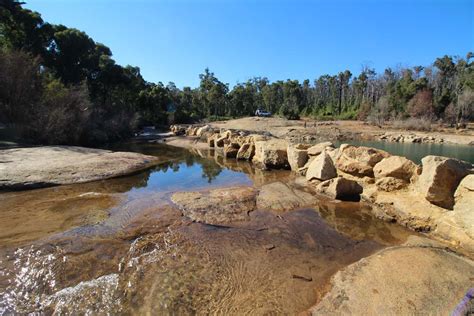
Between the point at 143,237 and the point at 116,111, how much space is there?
3004 cm

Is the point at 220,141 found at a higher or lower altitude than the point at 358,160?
lower

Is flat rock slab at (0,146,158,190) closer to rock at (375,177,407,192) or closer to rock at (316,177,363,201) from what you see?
rock at (316,177,363,201)

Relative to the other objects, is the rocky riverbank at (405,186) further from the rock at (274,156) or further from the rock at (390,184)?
the rock at (274,156)

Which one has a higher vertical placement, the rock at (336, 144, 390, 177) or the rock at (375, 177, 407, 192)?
the rock at (336, 144, 390, 177)

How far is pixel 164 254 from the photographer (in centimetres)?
462

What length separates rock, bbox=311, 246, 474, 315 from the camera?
3.29 meters

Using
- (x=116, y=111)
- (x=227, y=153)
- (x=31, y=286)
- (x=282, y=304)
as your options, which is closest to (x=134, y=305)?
(x=31, y=286)

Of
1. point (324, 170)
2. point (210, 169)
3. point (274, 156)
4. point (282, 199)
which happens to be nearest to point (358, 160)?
point (324, 170)

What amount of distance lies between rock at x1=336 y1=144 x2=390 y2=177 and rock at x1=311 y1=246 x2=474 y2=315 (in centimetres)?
413

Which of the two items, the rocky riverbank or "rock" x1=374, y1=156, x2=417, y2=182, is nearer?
the rocky riverbank

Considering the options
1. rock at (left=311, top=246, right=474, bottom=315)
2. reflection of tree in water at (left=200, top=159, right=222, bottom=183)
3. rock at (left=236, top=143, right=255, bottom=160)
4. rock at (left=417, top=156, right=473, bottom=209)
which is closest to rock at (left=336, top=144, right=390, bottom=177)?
rock at (left=417, top=156, right=473, bottom=209)

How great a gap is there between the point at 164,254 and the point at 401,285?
3610 mm

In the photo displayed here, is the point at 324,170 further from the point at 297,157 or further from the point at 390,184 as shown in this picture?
the point at 297,157

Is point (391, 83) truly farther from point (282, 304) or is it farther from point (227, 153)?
point (282, 304)
